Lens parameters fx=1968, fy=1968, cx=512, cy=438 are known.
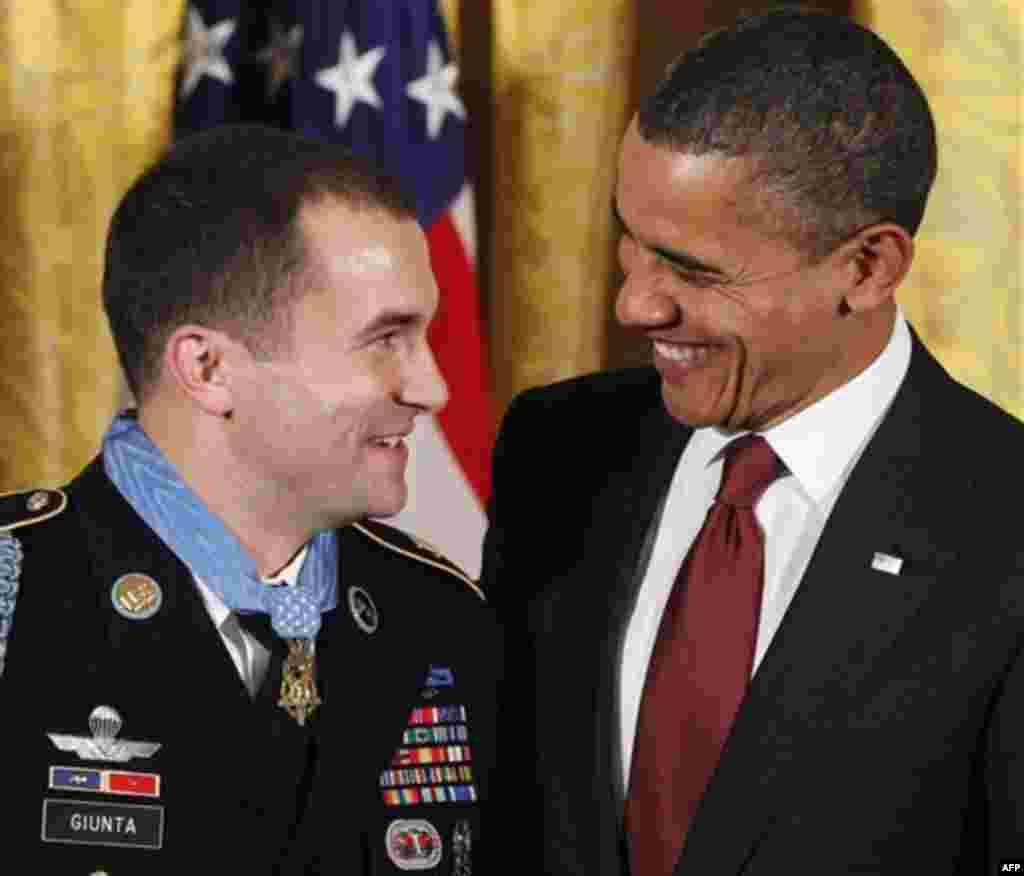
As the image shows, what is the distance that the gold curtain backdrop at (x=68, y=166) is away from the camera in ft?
12.3

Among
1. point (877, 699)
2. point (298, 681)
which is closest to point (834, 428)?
point (877, 699)

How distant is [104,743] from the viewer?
6.50 ft

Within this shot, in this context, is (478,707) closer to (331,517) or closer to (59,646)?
(331,517)

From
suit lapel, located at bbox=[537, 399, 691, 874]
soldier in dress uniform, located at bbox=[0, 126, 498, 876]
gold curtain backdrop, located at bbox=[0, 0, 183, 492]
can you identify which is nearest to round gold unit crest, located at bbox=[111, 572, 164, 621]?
soldier in dress uniform, located at bbox=[0, 126, 498, 876]

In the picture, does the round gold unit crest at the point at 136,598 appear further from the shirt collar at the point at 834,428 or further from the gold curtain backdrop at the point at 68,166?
the gold curtain backdrop at the point at 68,166

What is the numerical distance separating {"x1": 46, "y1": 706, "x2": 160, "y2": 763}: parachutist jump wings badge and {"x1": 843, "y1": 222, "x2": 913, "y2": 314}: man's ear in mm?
894

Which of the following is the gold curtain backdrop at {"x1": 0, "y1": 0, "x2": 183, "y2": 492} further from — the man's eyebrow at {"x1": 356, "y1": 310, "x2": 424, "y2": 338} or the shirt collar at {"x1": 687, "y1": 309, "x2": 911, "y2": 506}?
the shirt collar at {"x1": 687, "y1": 309, "x2": 911, "y2": 506}

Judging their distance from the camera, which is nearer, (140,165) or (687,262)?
(687,262)

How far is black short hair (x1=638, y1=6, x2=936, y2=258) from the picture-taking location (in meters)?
2.09

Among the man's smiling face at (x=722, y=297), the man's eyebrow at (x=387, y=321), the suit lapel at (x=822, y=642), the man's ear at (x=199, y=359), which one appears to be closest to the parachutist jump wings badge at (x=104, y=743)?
the man's ear at (x=199, y=359)

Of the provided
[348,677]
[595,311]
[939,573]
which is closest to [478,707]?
[348,677]

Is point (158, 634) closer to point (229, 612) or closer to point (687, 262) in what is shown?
point (229, 612)

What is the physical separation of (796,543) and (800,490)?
0.19 feet

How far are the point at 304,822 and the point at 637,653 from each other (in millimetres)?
429
